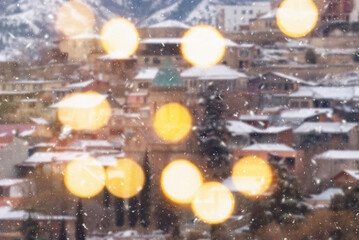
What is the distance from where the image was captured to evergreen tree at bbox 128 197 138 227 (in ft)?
30.8

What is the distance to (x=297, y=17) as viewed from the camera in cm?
2283

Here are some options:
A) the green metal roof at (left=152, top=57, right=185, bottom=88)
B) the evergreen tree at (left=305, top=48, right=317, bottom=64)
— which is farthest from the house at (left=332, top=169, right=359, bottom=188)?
the evergreen tree at (left=305, top=48, right=317, bottom=64)

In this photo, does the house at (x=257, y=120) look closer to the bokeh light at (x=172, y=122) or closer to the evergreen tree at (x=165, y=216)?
the bokeh light at (x=172, y=122)

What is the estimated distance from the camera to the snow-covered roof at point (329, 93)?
14962 mm

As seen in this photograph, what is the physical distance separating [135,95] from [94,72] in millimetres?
2733

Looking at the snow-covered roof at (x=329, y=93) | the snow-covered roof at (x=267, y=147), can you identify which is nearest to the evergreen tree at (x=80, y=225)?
the snow-covered roof at (x=267, y=147)

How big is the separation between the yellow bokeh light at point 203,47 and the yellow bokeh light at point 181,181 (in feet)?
19.2

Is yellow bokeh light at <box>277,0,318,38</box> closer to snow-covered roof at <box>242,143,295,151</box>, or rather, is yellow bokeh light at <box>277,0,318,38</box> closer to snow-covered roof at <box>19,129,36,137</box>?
snow-covered roof at <box>242,143,295,151</box>

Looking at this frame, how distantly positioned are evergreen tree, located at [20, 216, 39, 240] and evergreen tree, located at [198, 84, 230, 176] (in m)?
3.65

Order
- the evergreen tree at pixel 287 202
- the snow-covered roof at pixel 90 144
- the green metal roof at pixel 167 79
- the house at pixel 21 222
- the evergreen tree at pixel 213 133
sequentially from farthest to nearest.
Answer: the green metal roof at pixel 167 79, the snow-covered roof at pixel 90 144, the evergreen tree at pixel 213 133, the house at pixel 21 222, the evergreen tree at pixel 287 202

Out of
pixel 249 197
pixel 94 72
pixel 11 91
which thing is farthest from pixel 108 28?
pixel 249 197

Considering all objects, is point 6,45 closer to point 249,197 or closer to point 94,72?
point 94,72

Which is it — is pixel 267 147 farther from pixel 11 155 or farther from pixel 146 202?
pixel 11 155

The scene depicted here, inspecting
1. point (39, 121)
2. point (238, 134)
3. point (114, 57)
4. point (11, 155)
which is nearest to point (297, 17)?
point (114, 57)
